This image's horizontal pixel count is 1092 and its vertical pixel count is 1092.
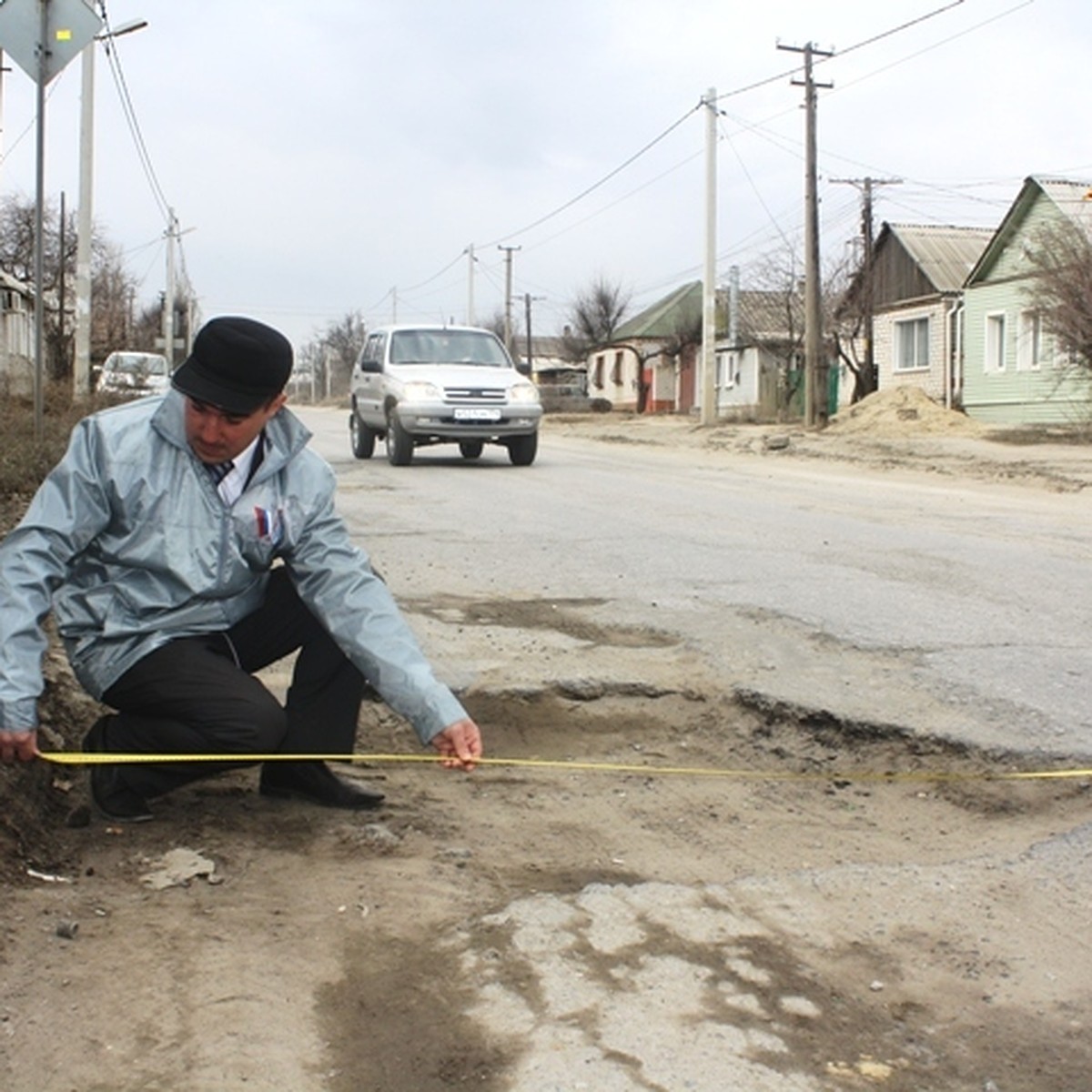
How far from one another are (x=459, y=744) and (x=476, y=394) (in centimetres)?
1273

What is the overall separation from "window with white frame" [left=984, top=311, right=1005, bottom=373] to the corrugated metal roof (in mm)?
3848

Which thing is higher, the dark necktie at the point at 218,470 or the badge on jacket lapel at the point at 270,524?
the dark necktie at the point at 218,470

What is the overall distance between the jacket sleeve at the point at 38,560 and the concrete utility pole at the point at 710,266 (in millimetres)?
26306

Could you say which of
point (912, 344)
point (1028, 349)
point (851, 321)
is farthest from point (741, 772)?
point (851, 321)

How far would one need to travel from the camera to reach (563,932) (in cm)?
283

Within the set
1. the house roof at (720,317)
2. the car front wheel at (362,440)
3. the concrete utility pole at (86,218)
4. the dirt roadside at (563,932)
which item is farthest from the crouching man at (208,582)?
the house roof at (720,317)

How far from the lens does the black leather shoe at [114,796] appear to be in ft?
11.2

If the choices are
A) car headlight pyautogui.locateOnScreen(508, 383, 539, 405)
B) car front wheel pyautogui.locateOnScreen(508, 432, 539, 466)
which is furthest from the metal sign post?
car front wheel pyautogui.locateOnScreen(508, 432, 539, 466)

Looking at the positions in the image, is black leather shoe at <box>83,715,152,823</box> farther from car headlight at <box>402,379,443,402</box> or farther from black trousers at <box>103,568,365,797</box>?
car headlight at <box>402,379,443,402</box>

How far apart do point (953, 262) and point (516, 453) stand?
24.8 m

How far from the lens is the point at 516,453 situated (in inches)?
639

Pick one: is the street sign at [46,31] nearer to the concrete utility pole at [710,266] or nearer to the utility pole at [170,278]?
the concrete utility pole at [710,266]

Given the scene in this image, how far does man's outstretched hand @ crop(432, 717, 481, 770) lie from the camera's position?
3.11 meters

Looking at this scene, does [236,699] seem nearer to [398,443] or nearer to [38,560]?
[38,560]
